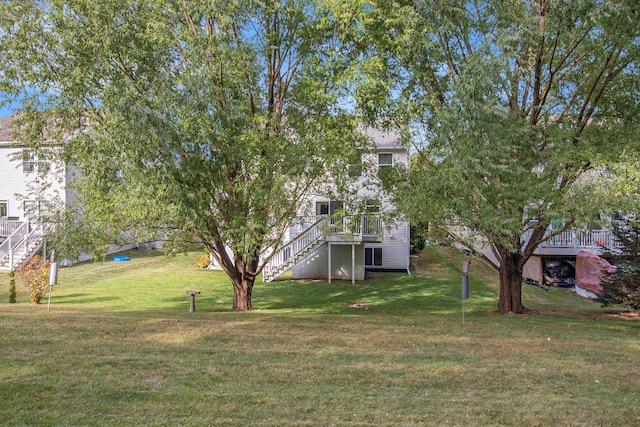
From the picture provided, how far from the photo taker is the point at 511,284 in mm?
13023

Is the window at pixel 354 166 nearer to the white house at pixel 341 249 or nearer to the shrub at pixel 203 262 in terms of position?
the white house at pixel 341 249

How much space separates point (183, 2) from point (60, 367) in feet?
28.5

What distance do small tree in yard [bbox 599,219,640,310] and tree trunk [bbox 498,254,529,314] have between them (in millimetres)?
3074

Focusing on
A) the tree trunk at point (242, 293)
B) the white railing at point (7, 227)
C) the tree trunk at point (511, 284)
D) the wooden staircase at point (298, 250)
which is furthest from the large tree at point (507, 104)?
the white railing at point (7, 227)

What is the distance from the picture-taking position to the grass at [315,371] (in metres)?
4.57

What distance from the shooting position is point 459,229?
12148mm

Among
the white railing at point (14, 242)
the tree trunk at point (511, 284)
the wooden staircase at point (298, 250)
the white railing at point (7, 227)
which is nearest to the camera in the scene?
the tree trunk at point (511, 284)

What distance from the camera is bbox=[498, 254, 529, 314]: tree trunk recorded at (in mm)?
12914

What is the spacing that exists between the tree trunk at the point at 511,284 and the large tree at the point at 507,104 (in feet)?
0.10

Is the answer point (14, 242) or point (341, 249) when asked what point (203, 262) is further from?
point (14, 242)

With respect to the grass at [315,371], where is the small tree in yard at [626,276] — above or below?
above

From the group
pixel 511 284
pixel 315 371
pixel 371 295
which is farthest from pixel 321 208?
pixel 315 371

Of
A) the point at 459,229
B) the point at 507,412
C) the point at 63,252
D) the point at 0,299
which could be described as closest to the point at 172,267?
the point at 0,299

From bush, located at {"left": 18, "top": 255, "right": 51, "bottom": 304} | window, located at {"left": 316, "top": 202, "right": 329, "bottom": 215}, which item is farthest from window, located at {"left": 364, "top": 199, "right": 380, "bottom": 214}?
bush, located at {"left": 18, "top": 255, "right": 51, "bottom": 304}
